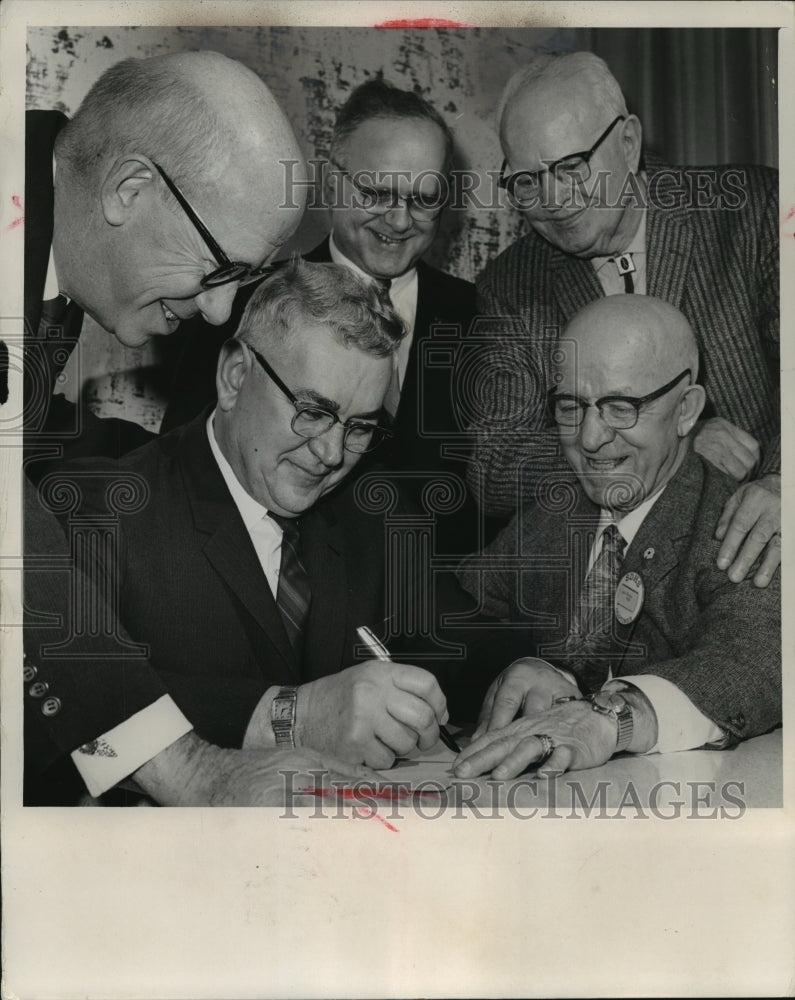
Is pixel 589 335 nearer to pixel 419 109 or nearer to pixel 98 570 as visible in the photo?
pixel 419 109

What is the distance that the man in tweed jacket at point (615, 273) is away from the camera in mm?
3031

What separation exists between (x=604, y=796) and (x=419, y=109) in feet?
5.65

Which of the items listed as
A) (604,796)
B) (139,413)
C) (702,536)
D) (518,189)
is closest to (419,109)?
(518,189)

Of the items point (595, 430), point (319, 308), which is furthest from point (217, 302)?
point (595, 430)

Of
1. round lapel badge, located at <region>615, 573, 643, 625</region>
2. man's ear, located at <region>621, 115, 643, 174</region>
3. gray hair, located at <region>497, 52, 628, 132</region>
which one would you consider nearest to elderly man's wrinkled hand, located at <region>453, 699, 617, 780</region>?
round lapel badge, located at <region>615, 573, 643, 625</region>

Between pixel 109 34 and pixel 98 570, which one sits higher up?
pixel 109 34

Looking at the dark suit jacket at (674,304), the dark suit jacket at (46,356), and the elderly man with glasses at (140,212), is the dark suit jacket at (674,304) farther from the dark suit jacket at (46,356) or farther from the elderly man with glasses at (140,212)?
the dark suit jacket at (46,356)

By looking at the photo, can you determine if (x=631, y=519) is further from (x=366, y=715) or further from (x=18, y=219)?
(x=18, y=219)

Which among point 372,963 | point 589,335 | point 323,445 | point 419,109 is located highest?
point 419,109

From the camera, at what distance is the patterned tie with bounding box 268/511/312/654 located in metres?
2.97

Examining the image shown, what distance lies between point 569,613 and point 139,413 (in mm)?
1153

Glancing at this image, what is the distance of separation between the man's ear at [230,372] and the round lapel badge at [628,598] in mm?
1040

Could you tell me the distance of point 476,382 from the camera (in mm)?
3045

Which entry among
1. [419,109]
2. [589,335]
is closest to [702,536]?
[589,335]
